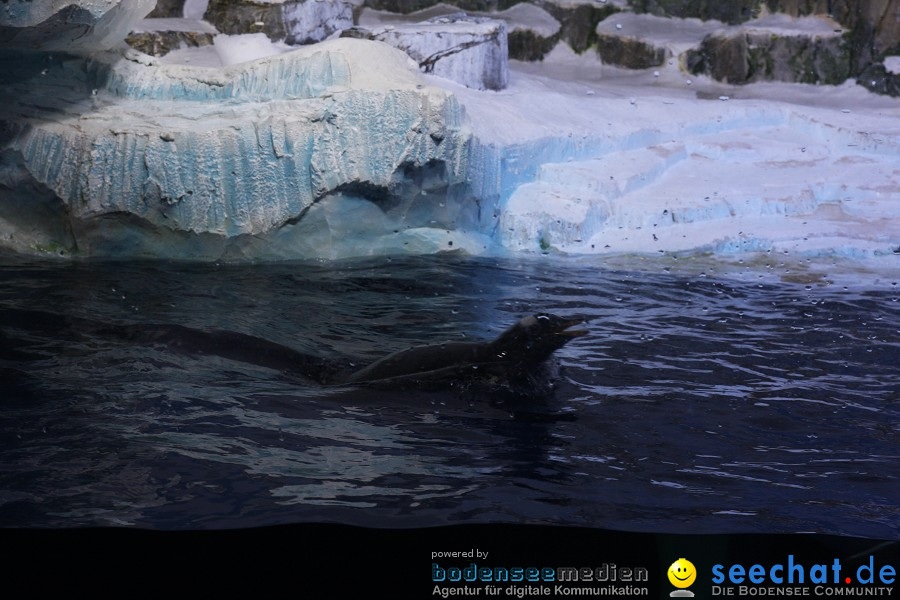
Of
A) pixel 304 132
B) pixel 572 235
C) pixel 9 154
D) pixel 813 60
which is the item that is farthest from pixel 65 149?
pixel 813 60

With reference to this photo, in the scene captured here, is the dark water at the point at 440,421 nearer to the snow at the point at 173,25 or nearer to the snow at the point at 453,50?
the snow at the point at 453,50

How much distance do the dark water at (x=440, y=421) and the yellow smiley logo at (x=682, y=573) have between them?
319 mm

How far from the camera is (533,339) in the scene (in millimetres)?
3379

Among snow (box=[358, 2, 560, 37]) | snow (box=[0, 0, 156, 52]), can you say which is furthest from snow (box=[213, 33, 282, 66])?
snow (box=[358, 2, 560, 37])

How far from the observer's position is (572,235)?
7.44m

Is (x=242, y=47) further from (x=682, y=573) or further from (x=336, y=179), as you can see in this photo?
(x=682, y=573)

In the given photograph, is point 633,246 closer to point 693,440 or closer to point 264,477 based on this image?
point 693,440

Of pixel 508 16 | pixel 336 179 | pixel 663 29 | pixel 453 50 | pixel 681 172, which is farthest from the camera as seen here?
pixel 508 16

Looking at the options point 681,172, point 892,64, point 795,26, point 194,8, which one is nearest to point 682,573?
point 681,172

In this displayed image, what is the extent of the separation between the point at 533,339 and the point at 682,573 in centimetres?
136

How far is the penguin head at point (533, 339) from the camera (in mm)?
3342

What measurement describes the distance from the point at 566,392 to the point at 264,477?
146 cm

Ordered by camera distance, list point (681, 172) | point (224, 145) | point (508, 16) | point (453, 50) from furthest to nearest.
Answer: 1. point (508, 16)
2. point (453, 50)
3. point (681, 172)
4. point (224, 145)

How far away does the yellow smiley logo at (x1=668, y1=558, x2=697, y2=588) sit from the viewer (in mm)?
2103
